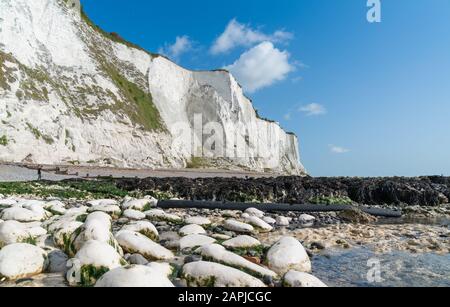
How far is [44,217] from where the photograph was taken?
35.8 ft

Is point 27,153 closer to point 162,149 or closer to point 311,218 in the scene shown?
point 162,149

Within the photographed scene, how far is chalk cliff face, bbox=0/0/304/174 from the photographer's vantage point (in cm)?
3891

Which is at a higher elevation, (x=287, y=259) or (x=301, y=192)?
(x=301, y=192)

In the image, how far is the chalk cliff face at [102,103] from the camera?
38.9m

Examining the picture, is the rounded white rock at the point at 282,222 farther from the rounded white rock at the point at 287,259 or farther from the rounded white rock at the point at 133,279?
the rounded white rock at the point at 133,279

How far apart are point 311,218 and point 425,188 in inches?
480

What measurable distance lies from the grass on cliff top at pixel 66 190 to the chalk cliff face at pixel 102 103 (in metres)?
15.5

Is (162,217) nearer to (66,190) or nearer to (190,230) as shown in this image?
(190,230)

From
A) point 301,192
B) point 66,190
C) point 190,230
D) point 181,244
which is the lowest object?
point 181,244

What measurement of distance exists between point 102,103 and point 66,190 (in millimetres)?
31787

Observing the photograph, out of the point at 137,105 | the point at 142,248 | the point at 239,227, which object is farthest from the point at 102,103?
the point at 142,248

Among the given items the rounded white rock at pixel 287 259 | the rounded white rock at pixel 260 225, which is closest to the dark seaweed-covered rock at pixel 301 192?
the rounded white rock at pixel 260 225

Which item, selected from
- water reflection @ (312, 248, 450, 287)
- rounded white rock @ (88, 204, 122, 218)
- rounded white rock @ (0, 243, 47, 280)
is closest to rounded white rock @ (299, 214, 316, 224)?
water reflection @ (312, 248, 450, 287)

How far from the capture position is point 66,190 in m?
20.5
